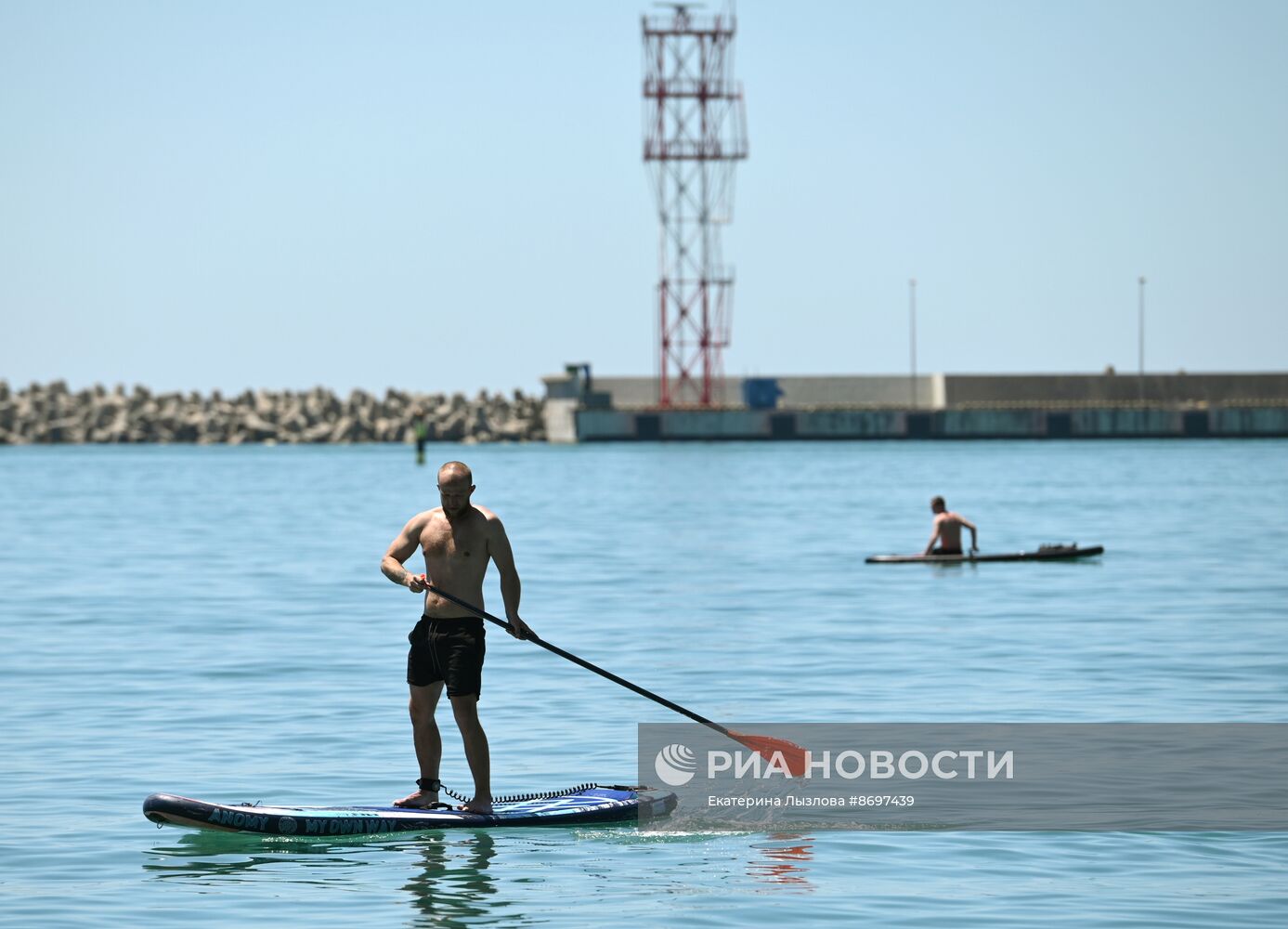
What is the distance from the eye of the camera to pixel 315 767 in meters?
15.0

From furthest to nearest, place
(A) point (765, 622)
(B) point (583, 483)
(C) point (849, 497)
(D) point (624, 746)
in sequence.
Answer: (B) point (583, 483), (C) point (849, 497), (A) point (765, 622), (D) point (624, 746)

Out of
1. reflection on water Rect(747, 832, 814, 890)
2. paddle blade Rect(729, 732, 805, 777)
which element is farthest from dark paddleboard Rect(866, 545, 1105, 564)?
reflection on water Rect(747, 832, 814, 890)

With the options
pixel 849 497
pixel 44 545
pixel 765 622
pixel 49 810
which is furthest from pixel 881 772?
pixel 849 497

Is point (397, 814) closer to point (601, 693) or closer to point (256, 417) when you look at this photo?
point (601, 693)

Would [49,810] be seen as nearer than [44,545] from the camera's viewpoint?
Yes

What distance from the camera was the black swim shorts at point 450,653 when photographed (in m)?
12.0

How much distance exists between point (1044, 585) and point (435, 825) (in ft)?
70.0

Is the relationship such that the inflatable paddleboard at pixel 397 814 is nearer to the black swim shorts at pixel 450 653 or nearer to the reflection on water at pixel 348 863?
Answer: the reflection on water at pixel 348 863

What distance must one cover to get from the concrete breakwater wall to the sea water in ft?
318

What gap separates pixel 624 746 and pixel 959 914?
5594mm

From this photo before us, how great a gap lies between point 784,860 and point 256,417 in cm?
14789

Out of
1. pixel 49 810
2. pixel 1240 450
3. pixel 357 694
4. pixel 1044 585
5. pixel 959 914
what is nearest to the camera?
pixel 959 914

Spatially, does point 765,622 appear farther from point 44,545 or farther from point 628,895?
point 44,545

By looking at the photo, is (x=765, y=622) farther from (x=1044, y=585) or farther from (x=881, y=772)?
(x=881, y=772)
